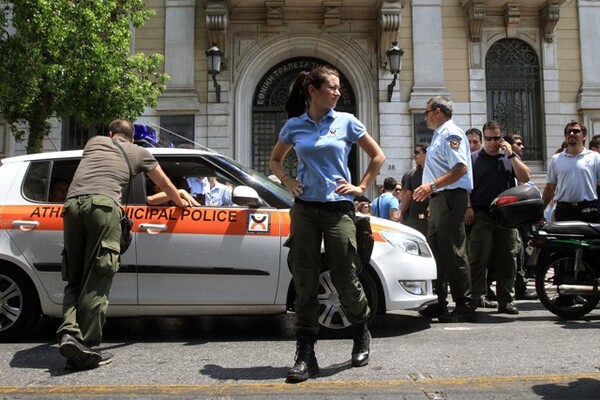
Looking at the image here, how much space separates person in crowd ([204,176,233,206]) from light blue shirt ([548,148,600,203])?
3711 millimetres

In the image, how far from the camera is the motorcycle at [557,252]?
538 centimetres

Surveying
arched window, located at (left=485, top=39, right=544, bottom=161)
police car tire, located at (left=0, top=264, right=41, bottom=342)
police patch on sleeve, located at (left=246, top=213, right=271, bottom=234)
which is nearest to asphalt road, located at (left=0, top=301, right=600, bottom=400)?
police car tire, located at (left=0, top=264, right=41, bottom=342)

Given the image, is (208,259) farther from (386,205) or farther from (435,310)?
(386,205)

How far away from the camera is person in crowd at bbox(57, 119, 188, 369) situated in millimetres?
3844

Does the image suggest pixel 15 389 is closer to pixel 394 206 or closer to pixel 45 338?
pixel 45 338

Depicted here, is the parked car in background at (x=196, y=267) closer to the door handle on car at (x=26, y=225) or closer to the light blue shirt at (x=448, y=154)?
the door handle on car at (x=26, y=225)

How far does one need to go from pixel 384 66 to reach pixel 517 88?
3.60 m

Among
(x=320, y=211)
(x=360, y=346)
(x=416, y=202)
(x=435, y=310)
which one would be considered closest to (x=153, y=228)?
(x=320, y=211)

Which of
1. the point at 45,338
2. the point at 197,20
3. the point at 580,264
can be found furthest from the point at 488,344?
the point at 197,20

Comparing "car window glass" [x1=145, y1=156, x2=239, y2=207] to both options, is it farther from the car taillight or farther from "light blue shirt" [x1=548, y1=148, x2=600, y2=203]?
"light blue shirt" [x1=548, y1=148, x2=600, y2=203]

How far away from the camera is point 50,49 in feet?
34.1

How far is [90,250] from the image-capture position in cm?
398

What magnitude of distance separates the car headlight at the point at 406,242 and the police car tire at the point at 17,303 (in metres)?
3.05

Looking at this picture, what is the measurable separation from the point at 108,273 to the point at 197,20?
11547 mm
